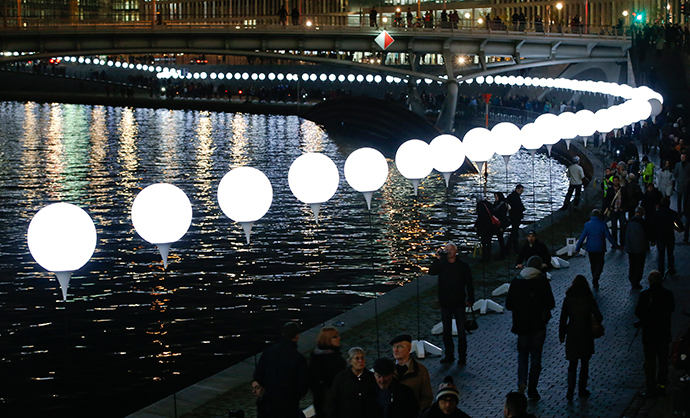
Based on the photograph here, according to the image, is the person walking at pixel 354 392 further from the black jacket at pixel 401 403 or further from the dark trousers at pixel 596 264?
the dark trousers at pixel 596 264

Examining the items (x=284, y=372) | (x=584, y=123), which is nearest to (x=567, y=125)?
(x=584, y=123)

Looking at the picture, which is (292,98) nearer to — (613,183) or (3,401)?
(613,183)

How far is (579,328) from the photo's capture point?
10.2m

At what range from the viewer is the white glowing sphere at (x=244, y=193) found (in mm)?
11062

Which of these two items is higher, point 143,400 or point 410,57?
point 410,57

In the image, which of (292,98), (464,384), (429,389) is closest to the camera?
(429,389)

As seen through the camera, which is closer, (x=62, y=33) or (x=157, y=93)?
(x=62, y=33)

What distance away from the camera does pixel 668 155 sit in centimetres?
2750

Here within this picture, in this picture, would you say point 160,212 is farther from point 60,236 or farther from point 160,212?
point 60,236

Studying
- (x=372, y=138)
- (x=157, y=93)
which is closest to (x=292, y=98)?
(x=157, y=93)

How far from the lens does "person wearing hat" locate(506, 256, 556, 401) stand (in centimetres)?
1033

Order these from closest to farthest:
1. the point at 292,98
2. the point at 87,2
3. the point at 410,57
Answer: the point at 410,57
the point at 292,98
the point at 87,2

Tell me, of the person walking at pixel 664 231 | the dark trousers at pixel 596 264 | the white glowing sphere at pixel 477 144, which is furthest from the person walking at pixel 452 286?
the person walking at pixel 664 231

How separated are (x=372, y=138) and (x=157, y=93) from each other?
40.5 m
